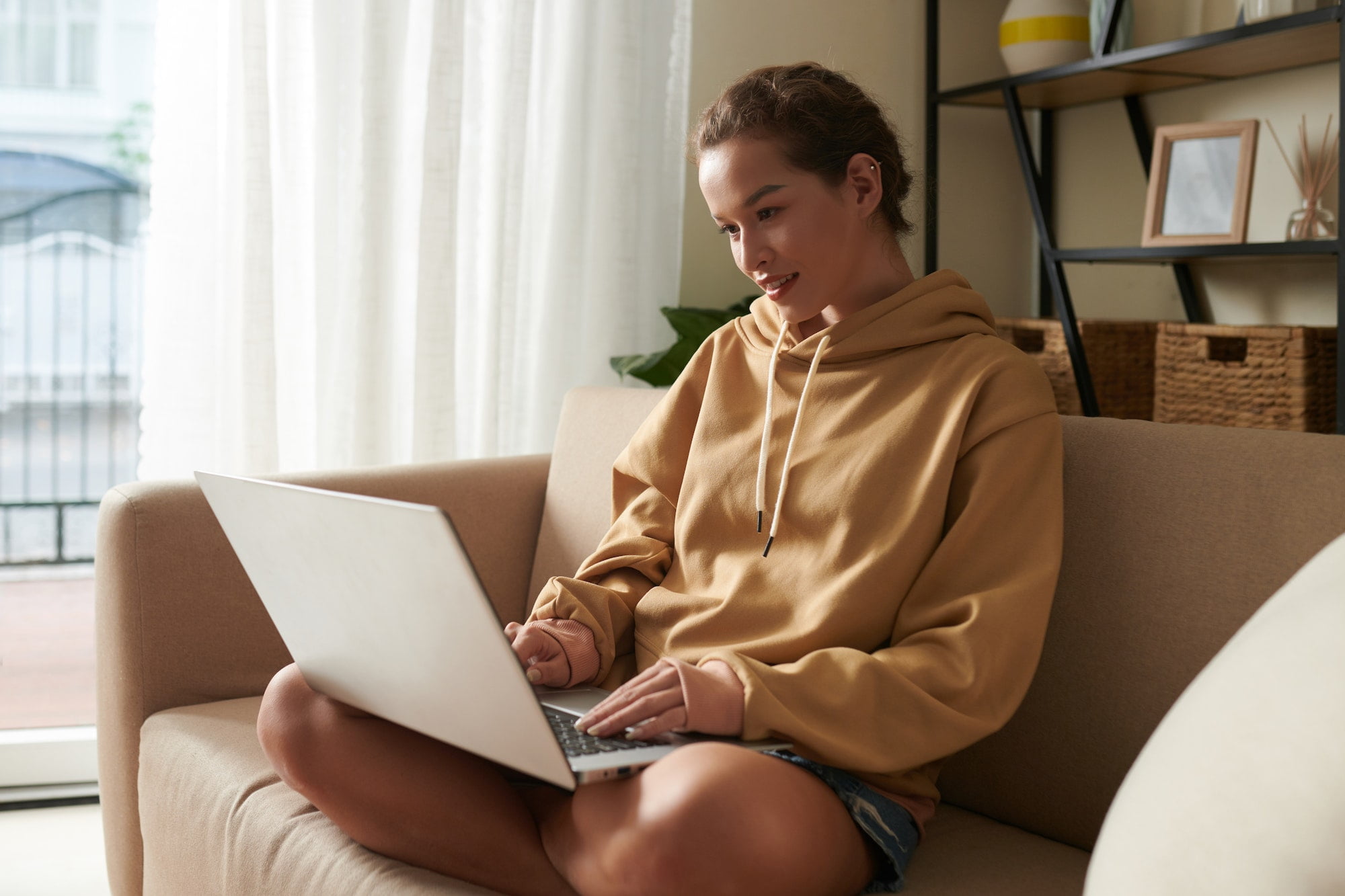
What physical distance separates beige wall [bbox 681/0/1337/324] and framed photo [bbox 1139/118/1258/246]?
182mm

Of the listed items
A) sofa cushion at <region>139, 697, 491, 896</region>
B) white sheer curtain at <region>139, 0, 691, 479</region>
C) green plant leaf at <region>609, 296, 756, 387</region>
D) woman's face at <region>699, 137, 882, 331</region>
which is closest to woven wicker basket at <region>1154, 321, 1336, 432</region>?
green plant leaf at <region>609, 296, 756, 387</region>

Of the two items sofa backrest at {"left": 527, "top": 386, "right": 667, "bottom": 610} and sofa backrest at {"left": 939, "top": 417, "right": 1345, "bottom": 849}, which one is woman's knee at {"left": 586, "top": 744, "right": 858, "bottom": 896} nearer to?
sofa backrest at {"left": 939, "top": 417, "right": 1345, "bottom": 849}

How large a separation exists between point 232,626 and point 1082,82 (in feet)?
6.33

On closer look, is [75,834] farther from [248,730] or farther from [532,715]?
[532,715]

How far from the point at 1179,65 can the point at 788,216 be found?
1.48m

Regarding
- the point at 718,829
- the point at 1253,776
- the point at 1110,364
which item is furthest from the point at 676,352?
the point at 1253,776

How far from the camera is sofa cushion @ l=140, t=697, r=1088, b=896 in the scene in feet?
3.37

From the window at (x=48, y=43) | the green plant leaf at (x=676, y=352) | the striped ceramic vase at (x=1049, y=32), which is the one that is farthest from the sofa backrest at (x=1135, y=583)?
the window at (x=48, y=43)

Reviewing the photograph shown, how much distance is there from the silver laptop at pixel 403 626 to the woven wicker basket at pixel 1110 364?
1650 millimetres

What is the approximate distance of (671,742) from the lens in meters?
0.96

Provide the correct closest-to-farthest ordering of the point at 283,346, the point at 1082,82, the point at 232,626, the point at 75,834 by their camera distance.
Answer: the point at 232,626, the point at 75,834, the point at 283,346, the point at 1082,82

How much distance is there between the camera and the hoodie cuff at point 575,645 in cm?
120

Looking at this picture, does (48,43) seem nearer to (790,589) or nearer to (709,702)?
(790,589)

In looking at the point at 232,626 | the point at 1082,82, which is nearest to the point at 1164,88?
the point at 1082,82
